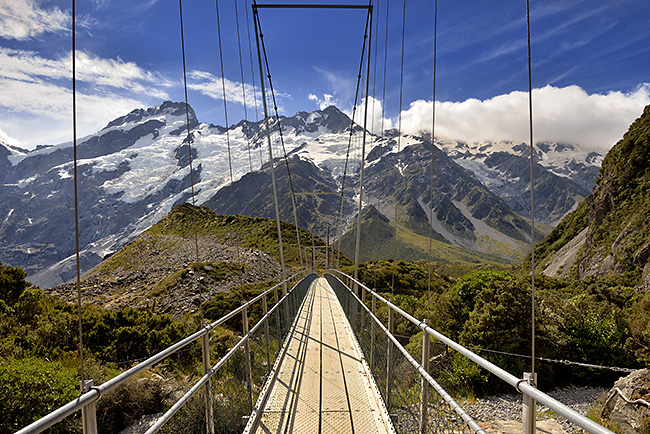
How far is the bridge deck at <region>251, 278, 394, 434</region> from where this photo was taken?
13.5 feet

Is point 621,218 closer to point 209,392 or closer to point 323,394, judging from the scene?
point 323,394

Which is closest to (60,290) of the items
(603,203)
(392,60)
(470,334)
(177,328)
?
(177,328)

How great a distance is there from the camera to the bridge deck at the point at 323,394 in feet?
13.5

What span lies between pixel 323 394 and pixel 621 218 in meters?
27.0

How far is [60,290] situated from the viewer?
95.5 ft

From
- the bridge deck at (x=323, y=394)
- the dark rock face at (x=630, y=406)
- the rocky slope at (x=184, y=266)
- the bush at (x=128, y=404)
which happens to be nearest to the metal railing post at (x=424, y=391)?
the bridge deck at (x=323, y=394)

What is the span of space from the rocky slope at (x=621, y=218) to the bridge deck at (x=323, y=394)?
47.5ft

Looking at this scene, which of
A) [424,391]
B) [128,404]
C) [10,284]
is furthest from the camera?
[10,284]

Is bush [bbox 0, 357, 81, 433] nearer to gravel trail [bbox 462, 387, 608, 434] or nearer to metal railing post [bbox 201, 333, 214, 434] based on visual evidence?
metal railing post [bbox 201, 333, 214, 434]

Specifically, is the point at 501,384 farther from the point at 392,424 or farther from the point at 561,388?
the point at 392,424

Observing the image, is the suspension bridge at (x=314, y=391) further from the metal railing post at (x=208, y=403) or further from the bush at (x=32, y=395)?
the bush at (x=32, y=395)

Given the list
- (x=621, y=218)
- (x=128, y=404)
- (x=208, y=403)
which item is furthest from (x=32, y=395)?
(x=621, y=218)

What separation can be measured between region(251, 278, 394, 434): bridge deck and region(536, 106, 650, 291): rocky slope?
47.5 ft

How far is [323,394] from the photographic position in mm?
5039
